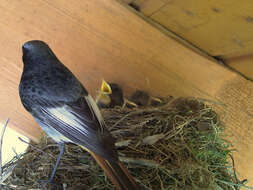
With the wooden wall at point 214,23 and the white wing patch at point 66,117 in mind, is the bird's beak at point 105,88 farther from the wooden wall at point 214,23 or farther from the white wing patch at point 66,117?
the wooden wall at point 214,23

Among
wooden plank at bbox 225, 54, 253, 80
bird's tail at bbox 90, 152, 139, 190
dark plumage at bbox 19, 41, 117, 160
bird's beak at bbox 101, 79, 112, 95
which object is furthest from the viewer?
bird's beak at bbox 101, 79, 112, 95

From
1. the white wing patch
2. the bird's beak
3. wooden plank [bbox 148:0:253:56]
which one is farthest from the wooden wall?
the white wing patch

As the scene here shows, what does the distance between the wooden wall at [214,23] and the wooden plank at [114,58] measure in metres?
0.10

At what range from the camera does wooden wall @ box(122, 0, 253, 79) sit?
1289 mm

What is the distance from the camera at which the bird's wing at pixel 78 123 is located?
1342 mm

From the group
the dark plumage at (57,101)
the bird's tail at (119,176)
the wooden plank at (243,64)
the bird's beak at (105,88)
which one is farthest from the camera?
the bird's beak at (105,88)

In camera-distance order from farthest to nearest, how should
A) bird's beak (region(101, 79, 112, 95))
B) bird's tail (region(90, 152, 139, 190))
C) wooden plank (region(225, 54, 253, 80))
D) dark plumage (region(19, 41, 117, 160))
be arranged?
bird's beak (region(101, 79, 112, 95)) < wooden plank (region(225, 54, 253, 80)) < dark plumage (region(19, 41, 117, 160)) < bird's tail (region(90, 152, 139, 190))

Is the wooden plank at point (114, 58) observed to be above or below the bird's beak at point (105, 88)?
above

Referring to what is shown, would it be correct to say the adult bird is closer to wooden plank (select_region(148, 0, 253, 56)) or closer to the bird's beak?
the bird's beak

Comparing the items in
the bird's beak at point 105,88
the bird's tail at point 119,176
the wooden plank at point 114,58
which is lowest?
the bird's tail at point 119,176

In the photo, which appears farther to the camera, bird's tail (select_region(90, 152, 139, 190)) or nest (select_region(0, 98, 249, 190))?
nest (select_region(0, 98, 249, 190))

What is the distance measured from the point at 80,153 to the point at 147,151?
0.39 metres

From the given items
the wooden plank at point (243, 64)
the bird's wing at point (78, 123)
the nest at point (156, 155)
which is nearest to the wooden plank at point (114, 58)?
→ the wooden plank at point (243, 64)

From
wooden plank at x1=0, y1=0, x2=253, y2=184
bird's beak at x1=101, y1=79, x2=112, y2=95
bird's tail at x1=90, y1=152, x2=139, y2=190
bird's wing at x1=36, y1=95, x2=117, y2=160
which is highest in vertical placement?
wooden plank at x1=0, y1=0, x2=253, y2=184
